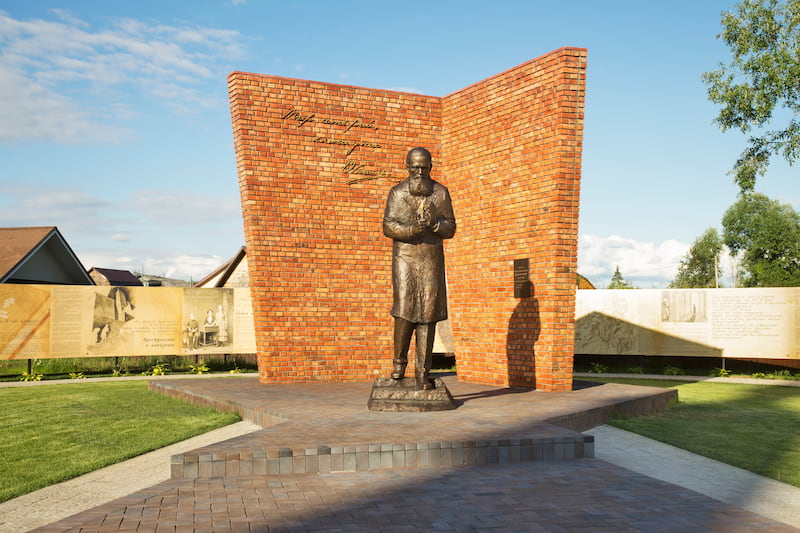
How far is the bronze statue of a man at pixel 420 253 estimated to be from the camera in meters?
8.18

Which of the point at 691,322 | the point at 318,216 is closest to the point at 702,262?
the point at 691,322

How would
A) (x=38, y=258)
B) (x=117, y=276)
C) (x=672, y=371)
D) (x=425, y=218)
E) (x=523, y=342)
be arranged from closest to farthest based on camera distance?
(x=425, y=218)
(x=523, y=342)
(x=672, y=371)
(x=38, y=258)
(x=117, y=276)

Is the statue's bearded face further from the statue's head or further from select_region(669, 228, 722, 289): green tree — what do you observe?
select_region(669, 228, 722, 289): green tree

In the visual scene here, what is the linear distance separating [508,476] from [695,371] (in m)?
14.1

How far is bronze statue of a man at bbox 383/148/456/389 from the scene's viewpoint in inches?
322

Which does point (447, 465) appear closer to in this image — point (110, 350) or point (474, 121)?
point (474, 121)

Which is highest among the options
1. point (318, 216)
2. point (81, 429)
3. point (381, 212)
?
point (381, 212)

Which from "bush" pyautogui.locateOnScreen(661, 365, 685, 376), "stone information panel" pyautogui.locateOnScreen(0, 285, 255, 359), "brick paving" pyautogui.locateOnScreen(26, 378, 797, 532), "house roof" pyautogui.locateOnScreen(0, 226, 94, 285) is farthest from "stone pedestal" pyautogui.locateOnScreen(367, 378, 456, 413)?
"house roof" pyautogui.locateOnScreen(0, 226, 94, 285)

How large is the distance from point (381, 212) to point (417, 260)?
376cm

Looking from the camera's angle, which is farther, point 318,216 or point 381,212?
point 381,212

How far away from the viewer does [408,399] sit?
7980mm

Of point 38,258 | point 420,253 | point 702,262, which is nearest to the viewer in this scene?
point 420,253

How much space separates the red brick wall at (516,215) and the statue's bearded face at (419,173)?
97.1 inches
